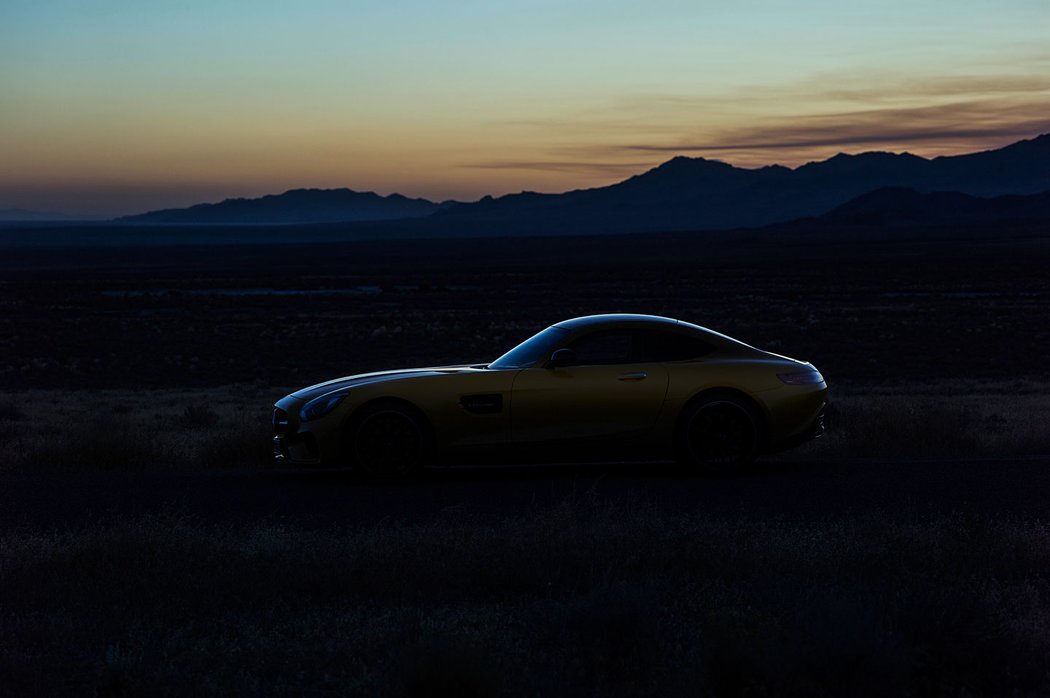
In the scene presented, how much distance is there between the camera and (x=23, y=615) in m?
6.33

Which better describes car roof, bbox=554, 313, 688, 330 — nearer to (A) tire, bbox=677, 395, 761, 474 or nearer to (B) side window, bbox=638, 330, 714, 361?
(B) side window, bbox=638, 330, 714, 361

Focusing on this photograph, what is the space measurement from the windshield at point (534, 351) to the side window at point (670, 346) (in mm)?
717

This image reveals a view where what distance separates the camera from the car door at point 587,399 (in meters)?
11.0

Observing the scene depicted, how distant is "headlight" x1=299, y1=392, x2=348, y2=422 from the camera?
10977mm

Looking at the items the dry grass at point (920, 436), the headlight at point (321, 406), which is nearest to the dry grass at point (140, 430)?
the headlight at point (321, 406)

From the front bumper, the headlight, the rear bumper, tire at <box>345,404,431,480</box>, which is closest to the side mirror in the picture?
tire at <box>345,404,431,480</box>

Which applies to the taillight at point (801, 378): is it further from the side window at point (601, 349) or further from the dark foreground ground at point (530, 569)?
the side window at point (601, 349)

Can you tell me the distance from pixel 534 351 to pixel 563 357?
0.42 metres

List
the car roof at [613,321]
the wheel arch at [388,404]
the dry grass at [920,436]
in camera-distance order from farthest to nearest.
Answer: the dry grass at [920,436]
the car roof at [613,321]
the wheel arch at [388,404]

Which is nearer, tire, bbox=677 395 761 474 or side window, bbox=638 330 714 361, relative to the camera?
tire, bbox=677 395 761 474

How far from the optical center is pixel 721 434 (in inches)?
447

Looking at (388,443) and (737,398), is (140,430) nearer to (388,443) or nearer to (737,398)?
(388,443)

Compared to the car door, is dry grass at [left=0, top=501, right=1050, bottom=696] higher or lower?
lower

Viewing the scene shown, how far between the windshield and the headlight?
1366mm
